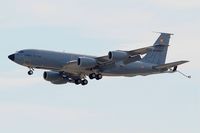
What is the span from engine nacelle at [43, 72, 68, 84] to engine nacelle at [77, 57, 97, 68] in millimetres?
8208

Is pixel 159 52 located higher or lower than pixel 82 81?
higher

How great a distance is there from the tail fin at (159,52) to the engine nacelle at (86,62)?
11512mm

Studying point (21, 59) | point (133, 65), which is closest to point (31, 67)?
point (21, 59)

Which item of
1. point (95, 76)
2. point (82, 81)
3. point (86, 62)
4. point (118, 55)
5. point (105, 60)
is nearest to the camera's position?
point (118, 55)

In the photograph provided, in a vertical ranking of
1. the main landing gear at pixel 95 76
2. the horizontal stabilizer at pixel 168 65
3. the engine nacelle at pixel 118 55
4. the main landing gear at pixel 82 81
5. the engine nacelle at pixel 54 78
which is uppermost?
the engine nacelle at pixel 118 55

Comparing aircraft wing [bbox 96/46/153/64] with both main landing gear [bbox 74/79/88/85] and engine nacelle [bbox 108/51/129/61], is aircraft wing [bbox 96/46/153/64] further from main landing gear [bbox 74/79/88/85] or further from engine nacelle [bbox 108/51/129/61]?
main landing gear [bbox 74/79/88/85]

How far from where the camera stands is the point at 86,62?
4043 inches

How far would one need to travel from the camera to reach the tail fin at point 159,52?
113 metres

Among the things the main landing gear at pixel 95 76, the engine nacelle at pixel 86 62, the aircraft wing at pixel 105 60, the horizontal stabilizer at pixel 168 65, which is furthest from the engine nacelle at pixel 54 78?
the horizontal stabilizer at pixel 168 65

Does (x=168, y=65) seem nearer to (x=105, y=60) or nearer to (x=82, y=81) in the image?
(x=105, y=60)

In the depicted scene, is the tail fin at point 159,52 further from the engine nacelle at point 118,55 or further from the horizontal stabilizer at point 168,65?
the engine nacelle at point 118,55

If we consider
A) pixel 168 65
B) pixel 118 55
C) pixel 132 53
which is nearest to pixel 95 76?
pixel 118 55

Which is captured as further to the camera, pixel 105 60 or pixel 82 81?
pixel 82 81

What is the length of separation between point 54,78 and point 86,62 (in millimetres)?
9458
